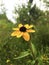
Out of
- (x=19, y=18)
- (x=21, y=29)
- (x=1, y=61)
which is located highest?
(x=21, y=29)

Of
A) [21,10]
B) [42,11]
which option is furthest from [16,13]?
[42,11]

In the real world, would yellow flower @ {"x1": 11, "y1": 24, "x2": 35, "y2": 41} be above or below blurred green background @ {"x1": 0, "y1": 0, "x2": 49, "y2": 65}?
above

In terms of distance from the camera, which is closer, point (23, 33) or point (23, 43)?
point (23, 33)

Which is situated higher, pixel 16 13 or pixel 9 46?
pixel 16 13

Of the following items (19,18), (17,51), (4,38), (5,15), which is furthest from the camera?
(5,15)

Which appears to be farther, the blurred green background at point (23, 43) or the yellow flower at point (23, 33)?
the blurred green background at point (23, 43)

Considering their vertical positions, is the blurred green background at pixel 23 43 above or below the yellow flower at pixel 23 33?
below

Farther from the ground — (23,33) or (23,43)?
(23,33)

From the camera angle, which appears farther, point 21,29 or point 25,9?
point 25,9

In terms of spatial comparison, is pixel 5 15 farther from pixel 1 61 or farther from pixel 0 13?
pixel 1 61

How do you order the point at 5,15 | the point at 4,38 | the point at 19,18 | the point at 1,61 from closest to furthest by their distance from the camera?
the point at 1,61 → the point at 4,38 → the point at 19,18 → the point at 5,15

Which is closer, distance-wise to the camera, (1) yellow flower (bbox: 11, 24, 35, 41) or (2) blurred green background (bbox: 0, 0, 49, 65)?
(1) yellow flower (bbox: 11, 24, 35, 41)
